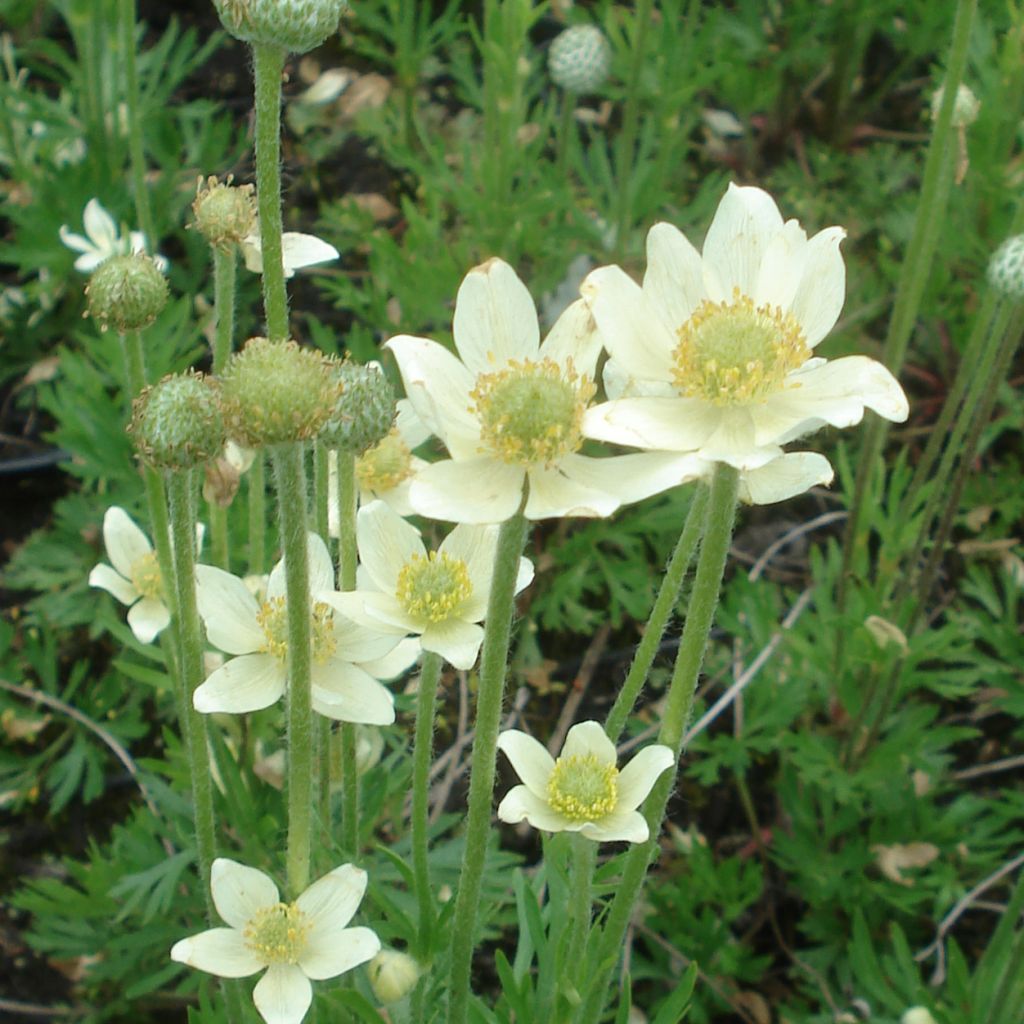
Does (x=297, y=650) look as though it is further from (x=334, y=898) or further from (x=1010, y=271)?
(x=1010, y=271)

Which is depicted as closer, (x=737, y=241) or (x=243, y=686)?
(x=737, y=241)

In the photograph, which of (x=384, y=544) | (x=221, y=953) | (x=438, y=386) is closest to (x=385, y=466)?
(x=384, y=544)

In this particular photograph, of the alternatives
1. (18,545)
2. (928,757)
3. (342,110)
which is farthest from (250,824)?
(342,110)

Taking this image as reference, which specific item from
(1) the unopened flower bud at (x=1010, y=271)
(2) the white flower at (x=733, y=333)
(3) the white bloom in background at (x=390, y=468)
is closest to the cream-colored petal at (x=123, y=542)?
(3) the white bloom in background at (x=390, y=468)

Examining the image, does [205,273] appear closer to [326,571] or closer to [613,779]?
[326,571]

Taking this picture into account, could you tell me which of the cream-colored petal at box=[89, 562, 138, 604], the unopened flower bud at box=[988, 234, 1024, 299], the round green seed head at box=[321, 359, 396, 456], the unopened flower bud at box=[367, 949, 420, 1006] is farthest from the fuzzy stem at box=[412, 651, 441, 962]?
the unopened flower bud at box=[988, 234, 1024, 299]

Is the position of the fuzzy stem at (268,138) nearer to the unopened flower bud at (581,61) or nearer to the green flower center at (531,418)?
the green flower center at (531,418)

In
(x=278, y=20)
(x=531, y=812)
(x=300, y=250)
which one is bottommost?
(x=531, y=812)
